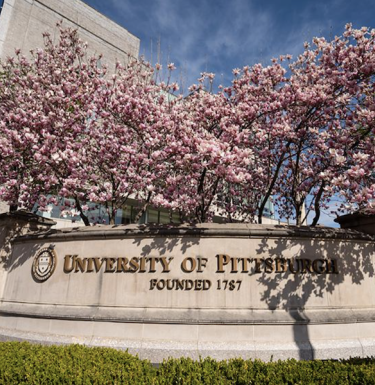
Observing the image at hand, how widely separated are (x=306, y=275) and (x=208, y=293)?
2633 millimetres

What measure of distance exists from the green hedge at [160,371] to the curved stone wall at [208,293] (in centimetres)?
248

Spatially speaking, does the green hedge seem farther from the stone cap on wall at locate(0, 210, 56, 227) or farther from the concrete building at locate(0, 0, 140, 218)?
the concrete building at locate(0, 0, 140, 218)

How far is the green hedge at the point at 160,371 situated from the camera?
15.0ft

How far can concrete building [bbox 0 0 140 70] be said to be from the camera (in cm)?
3089

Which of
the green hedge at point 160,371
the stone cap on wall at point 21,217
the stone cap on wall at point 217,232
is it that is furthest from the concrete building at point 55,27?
the green hedge at point 160,371

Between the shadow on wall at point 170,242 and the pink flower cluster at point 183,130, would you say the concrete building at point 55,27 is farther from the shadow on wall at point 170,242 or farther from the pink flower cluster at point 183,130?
the shadow on wall at point 170,242

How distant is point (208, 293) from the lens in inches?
322

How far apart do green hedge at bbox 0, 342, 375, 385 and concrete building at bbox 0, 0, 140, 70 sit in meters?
25.8

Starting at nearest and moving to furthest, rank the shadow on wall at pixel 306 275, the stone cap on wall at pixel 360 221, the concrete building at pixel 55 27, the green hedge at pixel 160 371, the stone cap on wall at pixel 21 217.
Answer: the green hedge at pixel 160 371, the shadow on wall at pixel 306 275, the stone cap on wall at pixel 360 221, the stone cap on wall at pixel 21 217, the concrete building at pixel 55 27

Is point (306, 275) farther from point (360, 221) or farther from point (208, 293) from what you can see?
point (360, 221)

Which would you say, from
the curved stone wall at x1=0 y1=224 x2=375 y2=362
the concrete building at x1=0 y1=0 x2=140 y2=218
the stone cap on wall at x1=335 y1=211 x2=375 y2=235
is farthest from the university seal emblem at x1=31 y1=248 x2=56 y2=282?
the concrete building at x1=0 y1=0 x2=140 y2=218

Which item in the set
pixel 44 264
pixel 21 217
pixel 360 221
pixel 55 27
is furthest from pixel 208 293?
pixel 55 27

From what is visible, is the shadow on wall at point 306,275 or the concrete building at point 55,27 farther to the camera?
the concrete building at point 55,27

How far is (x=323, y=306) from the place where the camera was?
26.9ft
